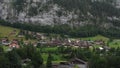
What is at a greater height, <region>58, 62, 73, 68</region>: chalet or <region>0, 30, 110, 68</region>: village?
<region>58, 62, 73, 68</region>: chalet

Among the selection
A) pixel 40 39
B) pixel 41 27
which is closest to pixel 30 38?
pixel 40 39

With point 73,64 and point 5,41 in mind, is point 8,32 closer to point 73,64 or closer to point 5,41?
point 5,41

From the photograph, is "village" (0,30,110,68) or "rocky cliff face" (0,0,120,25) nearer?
"village" (0,30,110,68)

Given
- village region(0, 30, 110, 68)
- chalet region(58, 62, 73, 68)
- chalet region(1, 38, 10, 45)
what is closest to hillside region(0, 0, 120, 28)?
village region(0, 30, 110, 68)

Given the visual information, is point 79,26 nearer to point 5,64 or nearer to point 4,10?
point 4,10

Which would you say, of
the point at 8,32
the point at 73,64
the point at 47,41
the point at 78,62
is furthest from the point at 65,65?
the point at 8,32

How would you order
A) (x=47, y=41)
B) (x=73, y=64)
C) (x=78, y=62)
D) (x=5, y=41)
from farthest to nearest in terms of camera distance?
1. (x=47, y=41)
2. (x=5, y=41)
3. (x=78, y=62)
4. (x=73, y=64)

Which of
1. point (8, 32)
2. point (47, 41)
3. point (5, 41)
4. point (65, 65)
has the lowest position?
point (8, 32)

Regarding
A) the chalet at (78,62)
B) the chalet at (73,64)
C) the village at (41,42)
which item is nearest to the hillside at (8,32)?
the village at (41,42)

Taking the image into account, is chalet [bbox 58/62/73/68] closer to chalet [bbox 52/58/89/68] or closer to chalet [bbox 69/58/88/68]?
chalet [bbox 52/58/89/68]
